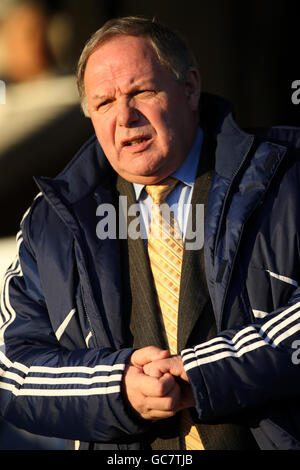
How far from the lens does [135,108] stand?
221 cm

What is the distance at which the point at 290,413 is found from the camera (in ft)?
6.57

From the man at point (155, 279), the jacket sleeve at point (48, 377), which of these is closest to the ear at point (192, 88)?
the man at point (155, 279)

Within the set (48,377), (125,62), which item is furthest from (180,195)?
(48,377)

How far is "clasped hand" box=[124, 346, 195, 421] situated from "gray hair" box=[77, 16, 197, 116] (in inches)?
34.6

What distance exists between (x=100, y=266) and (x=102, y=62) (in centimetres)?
62

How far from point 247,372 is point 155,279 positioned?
1.55ft

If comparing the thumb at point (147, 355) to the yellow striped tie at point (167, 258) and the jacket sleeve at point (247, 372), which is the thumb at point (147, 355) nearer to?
the jacket sleeve at point (247, 372)

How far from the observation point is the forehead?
220 cm

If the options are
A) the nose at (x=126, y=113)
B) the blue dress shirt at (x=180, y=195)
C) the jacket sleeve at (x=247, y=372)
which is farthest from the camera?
the blue dress shirt at (x=180, y=195)

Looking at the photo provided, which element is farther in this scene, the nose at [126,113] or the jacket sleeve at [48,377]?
the nose at [126,113]

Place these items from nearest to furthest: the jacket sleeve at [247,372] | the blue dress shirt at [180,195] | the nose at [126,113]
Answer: the jacket sleeve at [247,372]
the nose at [126,113]
the blue dress shirt at [180,195]

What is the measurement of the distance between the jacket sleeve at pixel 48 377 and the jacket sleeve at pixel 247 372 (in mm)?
216

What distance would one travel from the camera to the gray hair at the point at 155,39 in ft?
7.38
